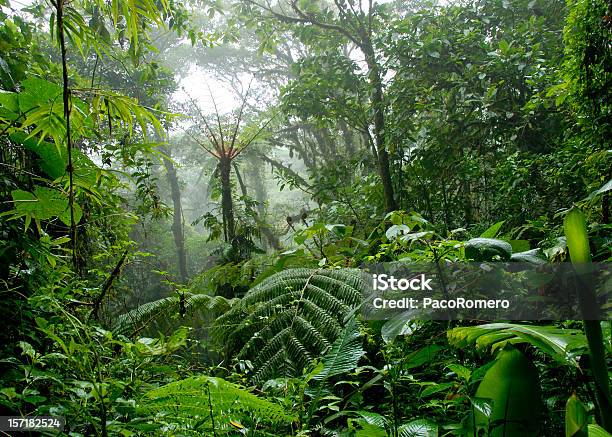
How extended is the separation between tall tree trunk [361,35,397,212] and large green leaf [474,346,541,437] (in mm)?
2436

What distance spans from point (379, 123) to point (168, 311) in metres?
2.42

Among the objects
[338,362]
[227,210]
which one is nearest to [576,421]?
[338,362]

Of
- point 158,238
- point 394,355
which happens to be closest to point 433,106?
point 394,355

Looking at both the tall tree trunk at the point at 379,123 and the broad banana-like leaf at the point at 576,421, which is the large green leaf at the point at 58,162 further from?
the tall tree trunk at the point at 379,123

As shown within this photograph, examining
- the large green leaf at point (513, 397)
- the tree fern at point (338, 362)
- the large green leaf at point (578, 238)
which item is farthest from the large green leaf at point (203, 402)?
the large green leaf at point (578, 238)

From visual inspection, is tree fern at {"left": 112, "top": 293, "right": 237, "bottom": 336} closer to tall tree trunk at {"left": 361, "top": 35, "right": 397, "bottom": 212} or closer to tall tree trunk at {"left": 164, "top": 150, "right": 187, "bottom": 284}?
tall tree trunk at {"left": 361, "top": 35, "right": 397, "bottom": 212}

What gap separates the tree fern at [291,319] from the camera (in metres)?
1.50

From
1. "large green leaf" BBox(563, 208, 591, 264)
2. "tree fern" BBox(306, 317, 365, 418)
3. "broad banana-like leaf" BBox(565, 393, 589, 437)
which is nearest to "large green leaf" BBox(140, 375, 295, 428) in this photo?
"tree fern" BBox(306, 317, 365, 418)

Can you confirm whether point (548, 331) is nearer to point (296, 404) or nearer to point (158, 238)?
point (296, 404)

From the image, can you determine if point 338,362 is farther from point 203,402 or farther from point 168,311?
point 168,311

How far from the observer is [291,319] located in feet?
5.38

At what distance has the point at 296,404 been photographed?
1099mm

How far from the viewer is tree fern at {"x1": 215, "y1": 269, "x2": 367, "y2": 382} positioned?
4.91 feet

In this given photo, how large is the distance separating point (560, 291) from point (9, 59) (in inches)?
90.0
